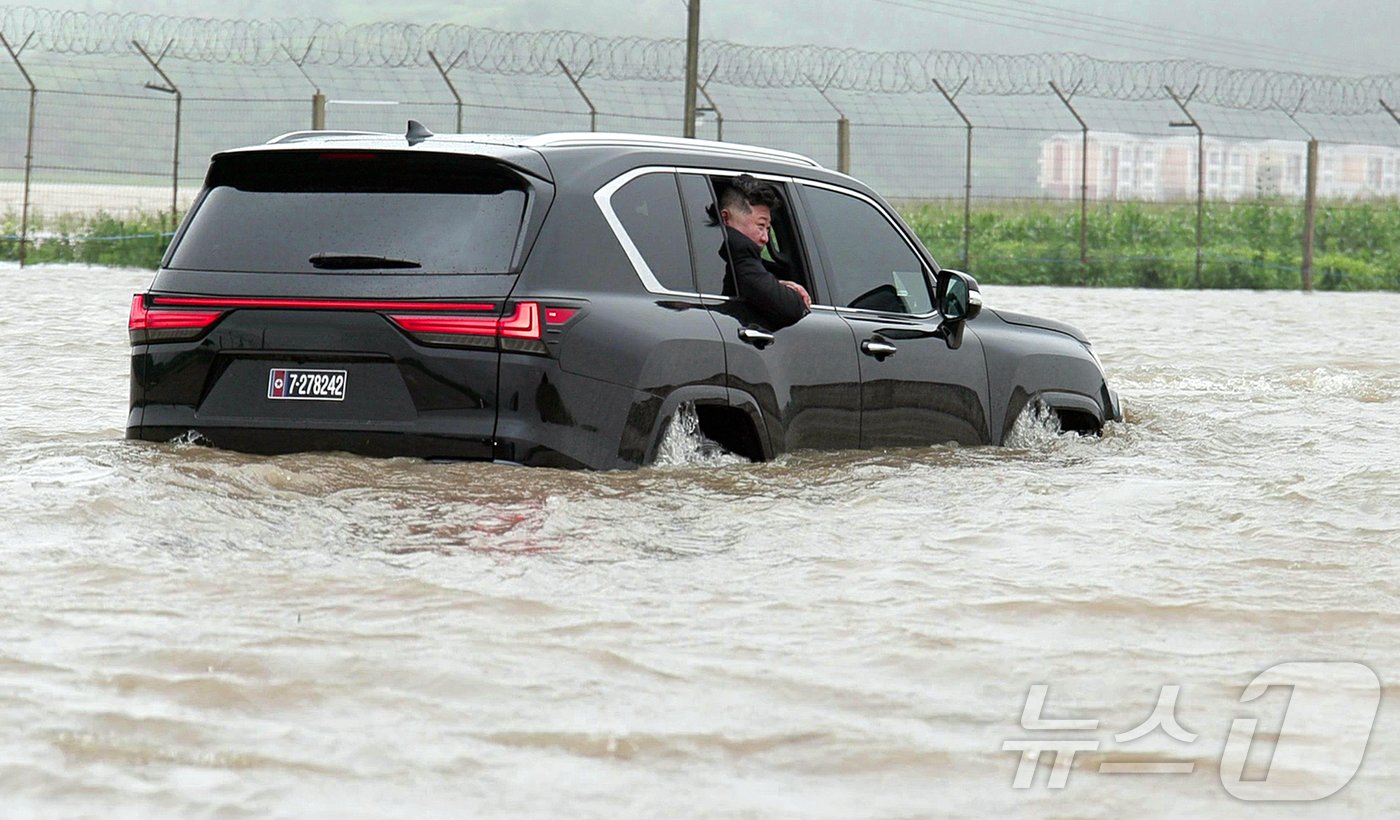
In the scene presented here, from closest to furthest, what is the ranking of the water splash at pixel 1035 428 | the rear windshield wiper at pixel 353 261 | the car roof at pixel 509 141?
the rear windshield wiper at pixel 353 261 < the car roof at pixel 509 141 < the water splash at pixel 1035 428

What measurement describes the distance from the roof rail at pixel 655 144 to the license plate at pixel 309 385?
1005 mm

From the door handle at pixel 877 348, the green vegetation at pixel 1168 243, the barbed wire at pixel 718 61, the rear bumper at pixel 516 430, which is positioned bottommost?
the rear bumper at pixel 516 430

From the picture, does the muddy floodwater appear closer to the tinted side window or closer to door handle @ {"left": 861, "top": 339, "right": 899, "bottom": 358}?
door handle @ {"left": 861, "top": 339, "right": 899, "bottom": 358}

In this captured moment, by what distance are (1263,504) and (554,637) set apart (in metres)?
3.28

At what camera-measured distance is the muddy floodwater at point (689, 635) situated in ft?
11.5

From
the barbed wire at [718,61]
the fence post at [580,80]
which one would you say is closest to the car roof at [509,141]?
the barbed wire at [718,61]

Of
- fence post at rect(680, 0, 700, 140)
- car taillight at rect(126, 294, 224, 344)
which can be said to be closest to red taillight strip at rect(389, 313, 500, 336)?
car taillight at rect(126, 294, 224, 344)

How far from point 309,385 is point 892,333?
2.46 m

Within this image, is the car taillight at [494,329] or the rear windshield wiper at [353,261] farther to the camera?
the rear windshield wiper at [353,261]

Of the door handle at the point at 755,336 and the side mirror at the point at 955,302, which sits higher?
the side mirror at the point at 955,302

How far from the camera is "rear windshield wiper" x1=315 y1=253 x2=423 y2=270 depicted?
6.11 metres

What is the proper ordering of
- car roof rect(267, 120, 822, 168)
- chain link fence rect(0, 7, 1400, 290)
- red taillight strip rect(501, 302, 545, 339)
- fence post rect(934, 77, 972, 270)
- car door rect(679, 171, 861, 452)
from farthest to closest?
fence post rect(934, 77, 972, 270) → chain link fence rect(0, 7, 1400, 290) → car door rect(679, 171, 861, 452) → car roof rect(267, 120, 822, 168) → red taillight strip rect(501, 302, 545, 339)

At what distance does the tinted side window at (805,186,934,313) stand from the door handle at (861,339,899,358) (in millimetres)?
159

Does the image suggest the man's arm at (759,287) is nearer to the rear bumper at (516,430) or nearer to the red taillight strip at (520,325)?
the rear bumper at (516,430)
